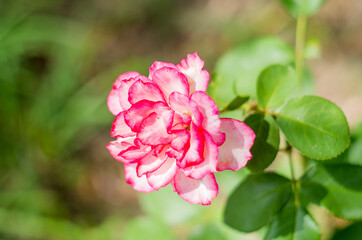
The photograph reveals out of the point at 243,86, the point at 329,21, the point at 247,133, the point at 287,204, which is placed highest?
the point at 329,21

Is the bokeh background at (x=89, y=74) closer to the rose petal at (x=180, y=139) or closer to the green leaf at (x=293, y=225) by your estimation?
the green leaf at (x=293, y=225)

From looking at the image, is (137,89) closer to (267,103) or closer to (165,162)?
(165,162)

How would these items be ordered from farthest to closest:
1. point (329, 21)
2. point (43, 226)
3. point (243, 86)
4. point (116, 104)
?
point (329, 21)
point (43, 226)
point (243, 86)
point (116, 104)

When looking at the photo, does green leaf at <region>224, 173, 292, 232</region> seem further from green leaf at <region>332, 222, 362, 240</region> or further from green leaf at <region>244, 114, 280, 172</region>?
green leaf at <region>332, 222, 362, 240</region>

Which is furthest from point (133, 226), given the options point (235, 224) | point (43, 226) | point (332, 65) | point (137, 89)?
point (332, 65)

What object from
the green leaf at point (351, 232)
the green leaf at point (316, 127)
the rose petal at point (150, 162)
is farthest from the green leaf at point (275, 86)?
the green leaf at point (351, 232)

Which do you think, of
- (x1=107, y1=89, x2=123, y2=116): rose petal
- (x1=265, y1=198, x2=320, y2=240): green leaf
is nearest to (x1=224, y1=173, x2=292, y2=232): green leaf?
(x1=265, y1=198, x2=320, y2=240): green leaf

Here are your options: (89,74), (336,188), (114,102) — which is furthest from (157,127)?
(89,74)

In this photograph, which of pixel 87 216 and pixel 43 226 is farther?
pixel 87 216
